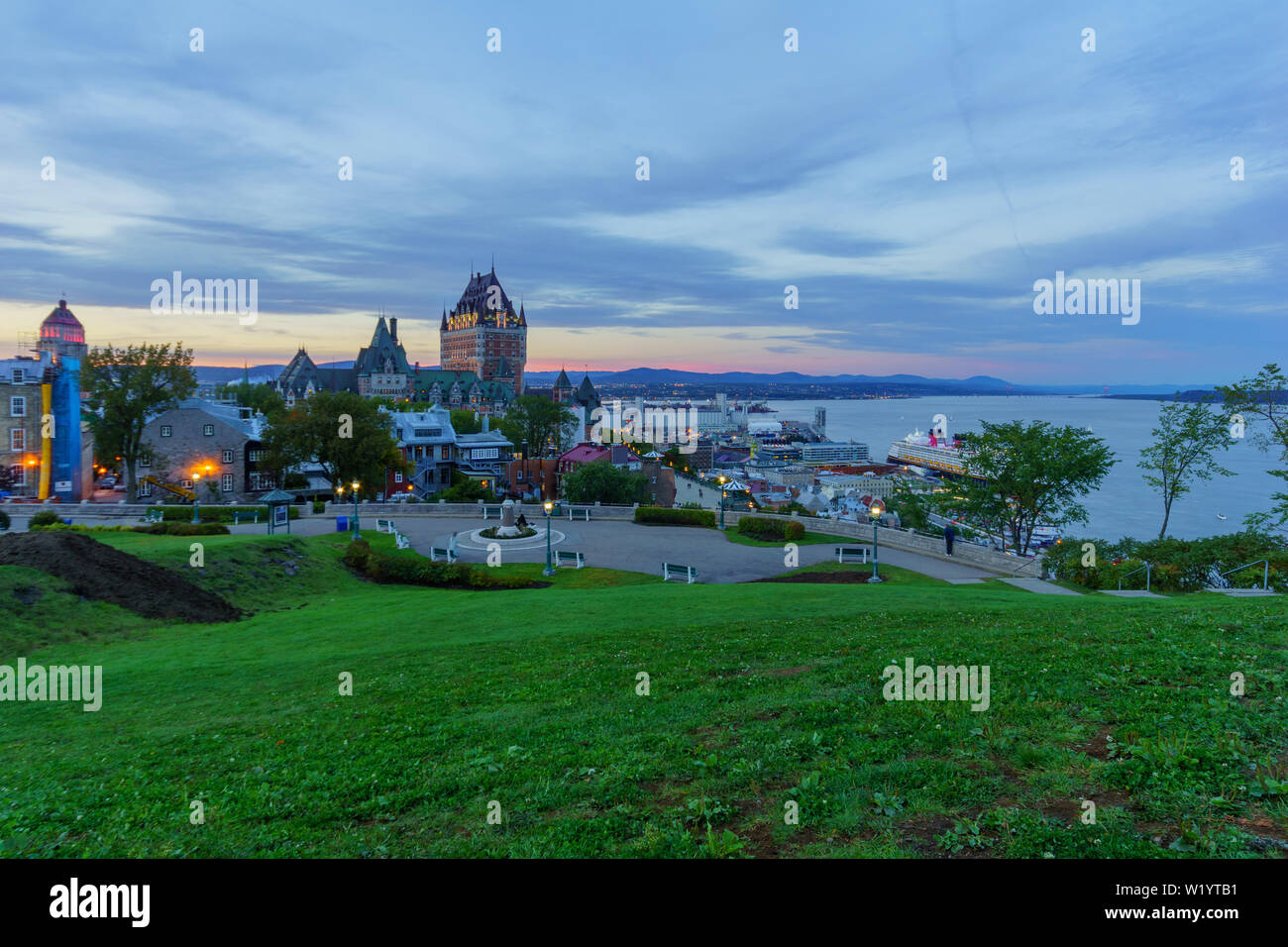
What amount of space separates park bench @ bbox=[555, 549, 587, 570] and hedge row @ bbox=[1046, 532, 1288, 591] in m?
18.2

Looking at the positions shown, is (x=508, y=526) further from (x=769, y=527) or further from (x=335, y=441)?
(x=335, y=441)

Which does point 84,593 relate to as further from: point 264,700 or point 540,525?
point 540,525

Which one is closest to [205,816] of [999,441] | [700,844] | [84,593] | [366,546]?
[700,844]

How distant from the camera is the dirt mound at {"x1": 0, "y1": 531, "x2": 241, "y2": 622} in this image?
1855 cm

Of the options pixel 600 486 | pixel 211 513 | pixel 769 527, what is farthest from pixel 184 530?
pixel 600 486

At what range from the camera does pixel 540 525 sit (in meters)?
41.4

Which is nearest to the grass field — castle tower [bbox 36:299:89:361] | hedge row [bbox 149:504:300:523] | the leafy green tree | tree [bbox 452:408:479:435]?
hedge row [bbox 149:504:300:523]

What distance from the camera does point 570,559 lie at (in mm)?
30078

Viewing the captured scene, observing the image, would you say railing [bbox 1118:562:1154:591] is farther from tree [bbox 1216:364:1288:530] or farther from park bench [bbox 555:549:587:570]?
park bench [bbox 555:549:587:570]

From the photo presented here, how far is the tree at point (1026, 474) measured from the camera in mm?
35656

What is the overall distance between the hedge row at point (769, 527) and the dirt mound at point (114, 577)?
76.7 feet

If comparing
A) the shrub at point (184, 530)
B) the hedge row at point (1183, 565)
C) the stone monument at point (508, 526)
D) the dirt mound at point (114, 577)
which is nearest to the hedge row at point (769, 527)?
the hedge row at point (1183, 565)
